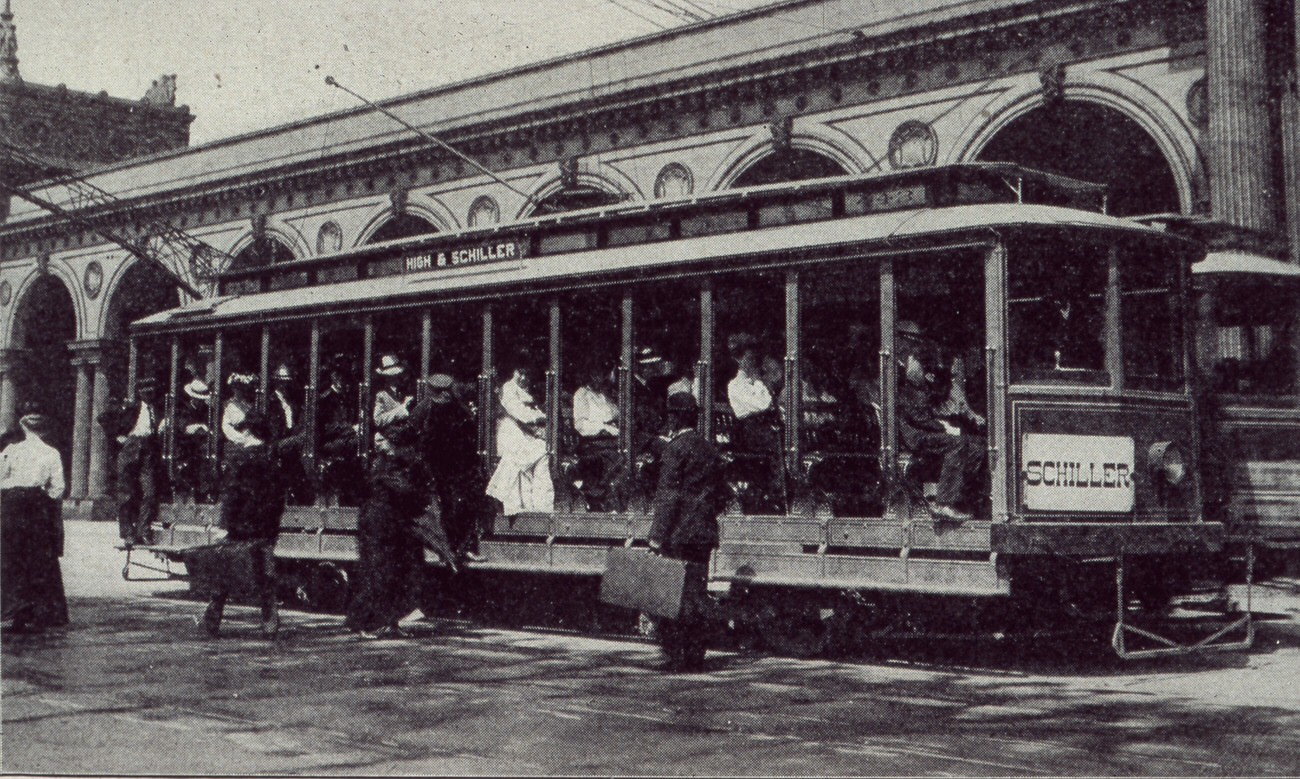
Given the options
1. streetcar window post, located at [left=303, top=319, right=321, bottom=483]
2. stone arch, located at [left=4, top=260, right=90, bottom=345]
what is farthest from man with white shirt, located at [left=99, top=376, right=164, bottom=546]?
stone arch, located at [left=4, top=260, right=90, bottom=345]

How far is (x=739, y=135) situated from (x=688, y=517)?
14.5 meters

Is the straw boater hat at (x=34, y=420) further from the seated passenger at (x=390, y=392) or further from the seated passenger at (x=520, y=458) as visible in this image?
the seated passenger at (x=520, y=458)

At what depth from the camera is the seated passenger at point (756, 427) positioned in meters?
11.0

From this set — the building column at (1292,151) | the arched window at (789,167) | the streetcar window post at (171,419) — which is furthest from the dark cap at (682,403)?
the arched window at (789,167)

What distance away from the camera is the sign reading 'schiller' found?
916 centimetres

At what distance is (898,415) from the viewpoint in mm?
9984

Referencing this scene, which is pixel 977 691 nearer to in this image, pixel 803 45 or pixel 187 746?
pixel 187 746

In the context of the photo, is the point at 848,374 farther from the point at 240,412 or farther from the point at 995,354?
the point at 240,412

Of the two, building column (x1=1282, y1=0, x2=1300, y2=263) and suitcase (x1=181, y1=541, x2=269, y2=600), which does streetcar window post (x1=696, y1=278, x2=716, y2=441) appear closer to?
suitcase (x1=181, y1=541, x2=269, y2=600)

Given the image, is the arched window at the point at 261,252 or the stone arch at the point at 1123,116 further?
the arched window at the point at 261,252

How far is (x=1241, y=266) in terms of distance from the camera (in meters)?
12.5

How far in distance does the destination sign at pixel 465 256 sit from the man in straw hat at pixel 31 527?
3.66 metres

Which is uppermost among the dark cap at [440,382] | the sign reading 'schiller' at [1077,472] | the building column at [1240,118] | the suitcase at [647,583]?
the building column at [1240,118]

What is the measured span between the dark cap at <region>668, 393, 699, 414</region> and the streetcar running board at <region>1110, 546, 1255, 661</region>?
2929 mm
